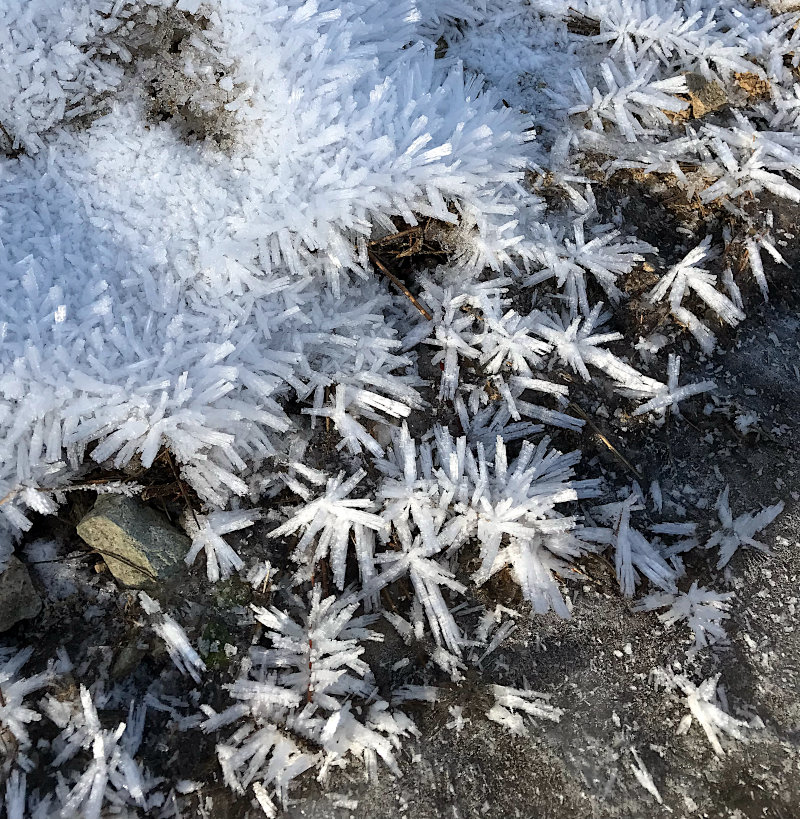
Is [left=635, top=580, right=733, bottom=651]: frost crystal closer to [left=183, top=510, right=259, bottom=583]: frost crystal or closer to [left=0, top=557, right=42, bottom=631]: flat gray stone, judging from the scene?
[left=183, top=510, right=259, bottom=583]: frost crystal

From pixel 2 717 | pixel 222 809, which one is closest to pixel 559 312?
pixel 222 809

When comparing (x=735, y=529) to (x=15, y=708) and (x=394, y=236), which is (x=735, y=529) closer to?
(x=394, y=236)

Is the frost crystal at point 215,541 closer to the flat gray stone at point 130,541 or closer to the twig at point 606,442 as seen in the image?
the flat gray stone at point 130,541

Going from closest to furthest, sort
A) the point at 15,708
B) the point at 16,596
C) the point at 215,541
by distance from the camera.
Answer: the point at 15,708
the point at 16,596
the point at 215,541

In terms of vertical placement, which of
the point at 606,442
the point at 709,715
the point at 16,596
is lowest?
the point at 709,715

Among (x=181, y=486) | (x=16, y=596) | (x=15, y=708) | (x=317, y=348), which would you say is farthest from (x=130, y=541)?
A: (x=317, y=348)

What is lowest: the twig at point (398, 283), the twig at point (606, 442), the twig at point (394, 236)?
the twig at point (606, 442)

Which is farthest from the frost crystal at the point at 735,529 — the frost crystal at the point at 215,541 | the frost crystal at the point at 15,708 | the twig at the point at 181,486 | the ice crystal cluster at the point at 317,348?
the frost crystal at the point at 15,708
